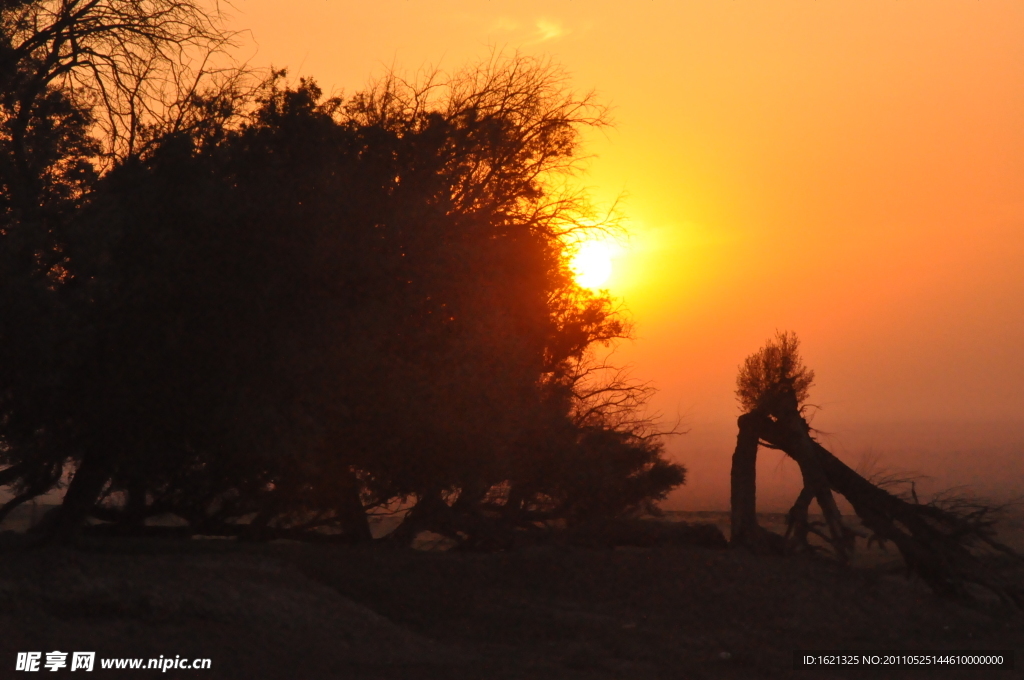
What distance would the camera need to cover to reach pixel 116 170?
1136cm

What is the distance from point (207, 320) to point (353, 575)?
3.40 m

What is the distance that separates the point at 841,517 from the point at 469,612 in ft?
19.4

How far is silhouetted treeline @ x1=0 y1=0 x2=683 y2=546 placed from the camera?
1052cm

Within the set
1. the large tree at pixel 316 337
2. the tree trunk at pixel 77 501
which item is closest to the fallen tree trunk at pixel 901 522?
the large tree at pixel 316 337

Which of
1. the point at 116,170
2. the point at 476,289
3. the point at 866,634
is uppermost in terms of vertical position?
the point at 116,170

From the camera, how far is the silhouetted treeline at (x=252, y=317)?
10516mm

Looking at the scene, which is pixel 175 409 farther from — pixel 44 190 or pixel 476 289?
pixel 476 289

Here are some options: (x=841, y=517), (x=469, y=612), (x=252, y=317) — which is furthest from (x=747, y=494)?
(x=252, y=317)

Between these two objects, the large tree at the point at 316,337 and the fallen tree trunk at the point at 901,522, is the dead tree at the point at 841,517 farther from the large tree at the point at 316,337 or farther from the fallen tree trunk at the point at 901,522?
the large tree at the point at 316,337

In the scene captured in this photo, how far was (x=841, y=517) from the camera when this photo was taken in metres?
13.2

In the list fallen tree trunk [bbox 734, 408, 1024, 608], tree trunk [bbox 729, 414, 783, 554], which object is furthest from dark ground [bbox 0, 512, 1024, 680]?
tree trunk [bbox 729, 414, 783, 554]

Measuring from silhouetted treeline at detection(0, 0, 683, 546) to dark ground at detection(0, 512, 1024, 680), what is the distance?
48.1 inches

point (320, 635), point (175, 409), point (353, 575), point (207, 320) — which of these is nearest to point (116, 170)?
point (207, 320)

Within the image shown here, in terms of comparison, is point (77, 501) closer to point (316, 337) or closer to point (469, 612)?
point (316, 337)
